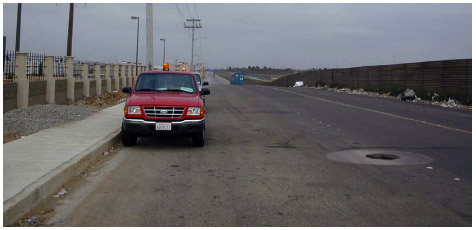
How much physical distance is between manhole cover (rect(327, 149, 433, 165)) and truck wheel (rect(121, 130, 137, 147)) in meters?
4.17

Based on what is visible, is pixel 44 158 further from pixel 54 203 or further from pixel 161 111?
pixel 161 111

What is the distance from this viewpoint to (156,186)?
25.0ft

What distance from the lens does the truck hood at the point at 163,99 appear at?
1102 cm

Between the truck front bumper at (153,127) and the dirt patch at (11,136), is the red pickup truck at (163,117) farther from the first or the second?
the dirt patch at (11,136)

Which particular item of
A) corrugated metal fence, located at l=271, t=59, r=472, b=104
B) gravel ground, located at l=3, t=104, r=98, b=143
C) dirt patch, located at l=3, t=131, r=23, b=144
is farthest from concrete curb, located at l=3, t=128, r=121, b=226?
corrugated metal fence, located at l=271, t=59, r=472, b=104

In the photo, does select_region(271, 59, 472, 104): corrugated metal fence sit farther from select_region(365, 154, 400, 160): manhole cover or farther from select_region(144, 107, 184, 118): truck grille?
select_region(144, 107, 184, 118): truck grille

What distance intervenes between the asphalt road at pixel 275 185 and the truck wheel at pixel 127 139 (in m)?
0.28

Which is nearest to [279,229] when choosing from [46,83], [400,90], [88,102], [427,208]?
[427,208]

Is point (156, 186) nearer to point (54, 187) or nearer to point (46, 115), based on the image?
point (54, 187)

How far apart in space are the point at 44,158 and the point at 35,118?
20.6ft

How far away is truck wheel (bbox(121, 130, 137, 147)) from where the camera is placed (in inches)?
449

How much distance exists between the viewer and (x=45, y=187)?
688 centimetres

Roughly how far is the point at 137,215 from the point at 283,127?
32.4ft

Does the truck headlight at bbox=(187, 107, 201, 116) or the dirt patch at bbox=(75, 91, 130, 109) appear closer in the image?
the truck headlight at bbox=(187, 107, 201, 116)
